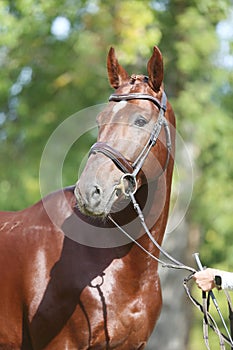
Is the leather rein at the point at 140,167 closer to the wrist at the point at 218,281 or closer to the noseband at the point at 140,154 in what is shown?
the noseband at the point at 140,154

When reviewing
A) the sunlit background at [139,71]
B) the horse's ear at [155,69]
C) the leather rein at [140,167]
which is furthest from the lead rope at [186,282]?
the sunlit background at [139,71]

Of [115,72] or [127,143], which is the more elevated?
[115,72]

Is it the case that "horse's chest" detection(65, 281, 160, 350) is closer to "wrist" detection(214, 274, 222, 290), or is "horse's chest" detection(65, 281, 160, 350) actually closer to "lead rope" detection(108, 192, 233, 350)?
"lead rope" detection(108, 192, 233, 350)

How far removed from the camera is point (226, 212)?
11688mm

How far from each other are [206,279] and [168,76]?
7875 mm

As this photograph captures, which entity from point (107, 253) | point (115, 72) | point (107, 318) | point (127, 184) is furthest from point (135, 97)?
point (107, 318)

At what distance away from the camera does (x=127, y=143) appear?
4.60 m

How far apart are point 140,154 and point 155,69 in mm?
623

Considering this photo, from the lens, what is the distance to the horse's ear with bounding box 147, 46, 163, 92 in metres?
4.83

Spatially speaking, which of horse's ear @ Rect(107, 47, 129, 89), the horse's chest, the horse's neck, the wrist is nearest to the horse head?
horse's ear @ Rect(107, 47, 129, 89)

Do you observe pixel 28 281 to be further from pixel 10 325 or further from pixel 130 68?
pixel 130 68

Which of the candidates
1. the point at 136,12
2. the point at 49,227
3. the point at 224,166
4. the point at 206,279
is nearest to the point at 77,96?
the point at 136,12

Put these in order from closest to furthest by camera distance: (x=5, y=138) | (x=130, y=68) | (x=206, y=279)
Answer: (x=206, y=279), (x=130, y=68), (x=5, y=138)

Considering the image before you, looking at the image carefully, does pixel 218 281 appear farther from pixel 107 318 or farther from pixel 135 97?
pixel 135 97
